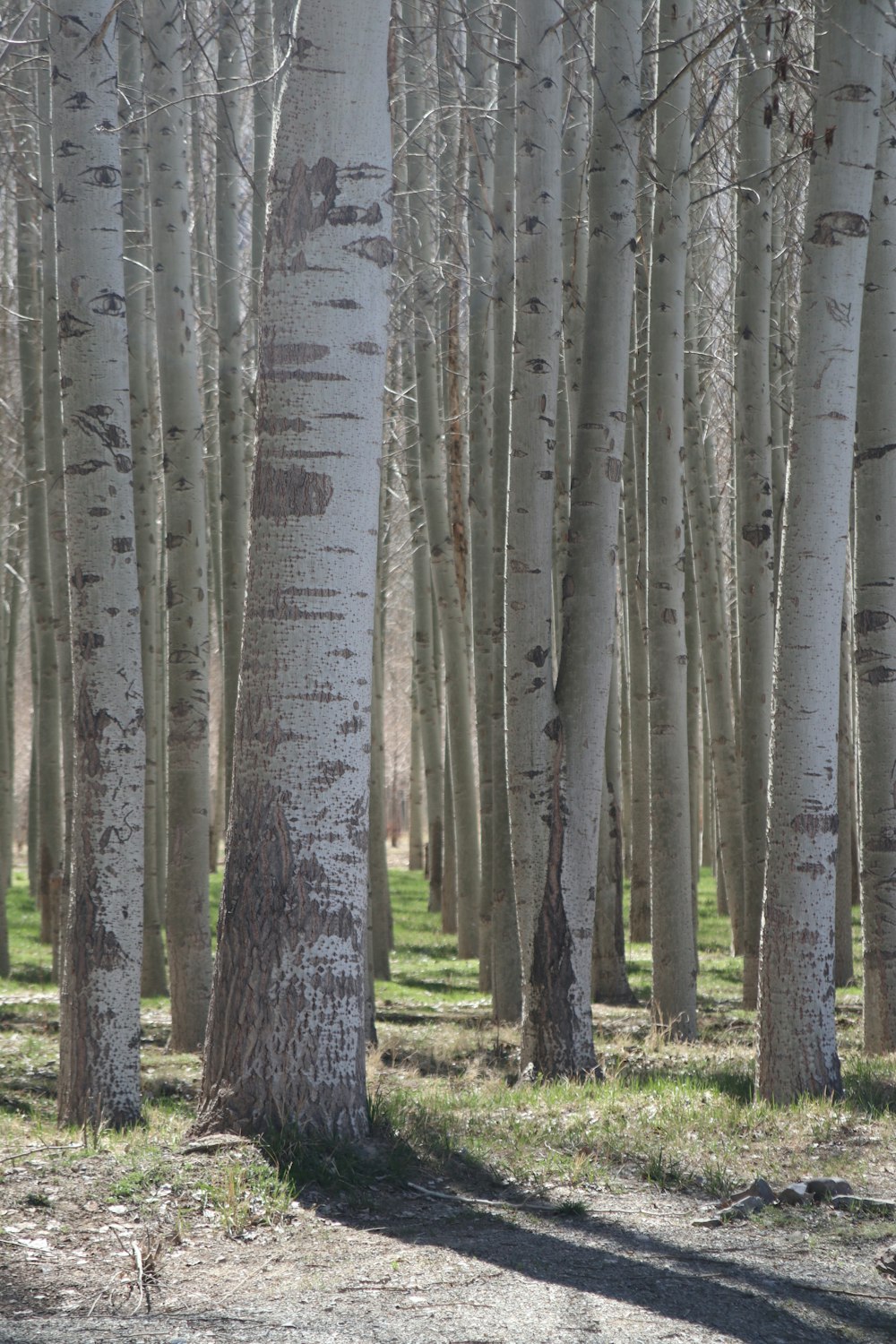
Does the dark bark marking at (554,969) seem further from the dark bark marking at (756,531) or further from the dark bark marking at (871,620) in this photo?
the dark bark marking at (756,531)

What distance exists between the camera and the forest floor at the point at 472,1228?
114 inches

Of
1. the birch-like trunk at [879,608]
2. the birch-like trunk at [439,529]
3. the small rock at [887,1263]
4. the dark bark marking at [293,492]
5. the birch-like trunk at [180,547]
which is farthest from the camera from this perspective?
the birch-like trunk at [439,529]

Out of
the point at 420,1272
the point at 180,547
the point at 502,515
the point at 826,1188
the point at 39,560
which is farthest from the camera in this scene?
the point at 39,560

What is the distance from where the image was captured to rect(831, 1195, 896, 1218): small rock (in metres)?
3.91

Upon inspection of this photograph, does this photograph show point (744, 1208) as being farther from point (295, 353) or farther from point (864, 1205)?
point (295, 353)

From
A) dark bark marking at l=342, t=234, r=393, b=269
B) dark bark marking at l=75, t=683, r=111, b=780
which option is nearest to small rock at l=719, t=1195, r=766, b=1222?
dark bark marking at l=75, t=683, r=111, b=780

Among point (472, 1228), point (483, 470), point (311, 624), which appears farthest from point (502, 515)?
A: point (472, 1228)

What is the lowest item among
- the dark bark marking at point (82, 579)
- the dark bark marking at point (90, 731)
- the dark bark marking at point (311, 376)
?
the dark bark marking at point (90, 731)

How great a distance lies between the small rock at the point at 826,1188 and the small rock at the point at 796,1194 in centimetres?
2

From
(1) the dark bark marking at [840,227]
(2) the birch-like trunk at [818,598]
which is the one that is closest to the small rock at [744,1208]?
(2) the birch-like trunk at [818,598]

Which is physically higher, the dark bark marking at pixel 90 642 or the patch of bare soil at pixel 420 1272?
the dark bark marking at pixel 90 642

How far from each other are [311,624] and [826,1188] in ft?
8.61

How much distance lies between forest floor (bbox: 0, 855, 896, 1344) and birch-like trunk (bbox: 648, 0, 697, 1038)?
6.39ft

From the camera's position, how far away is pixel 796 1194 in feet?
13.0
